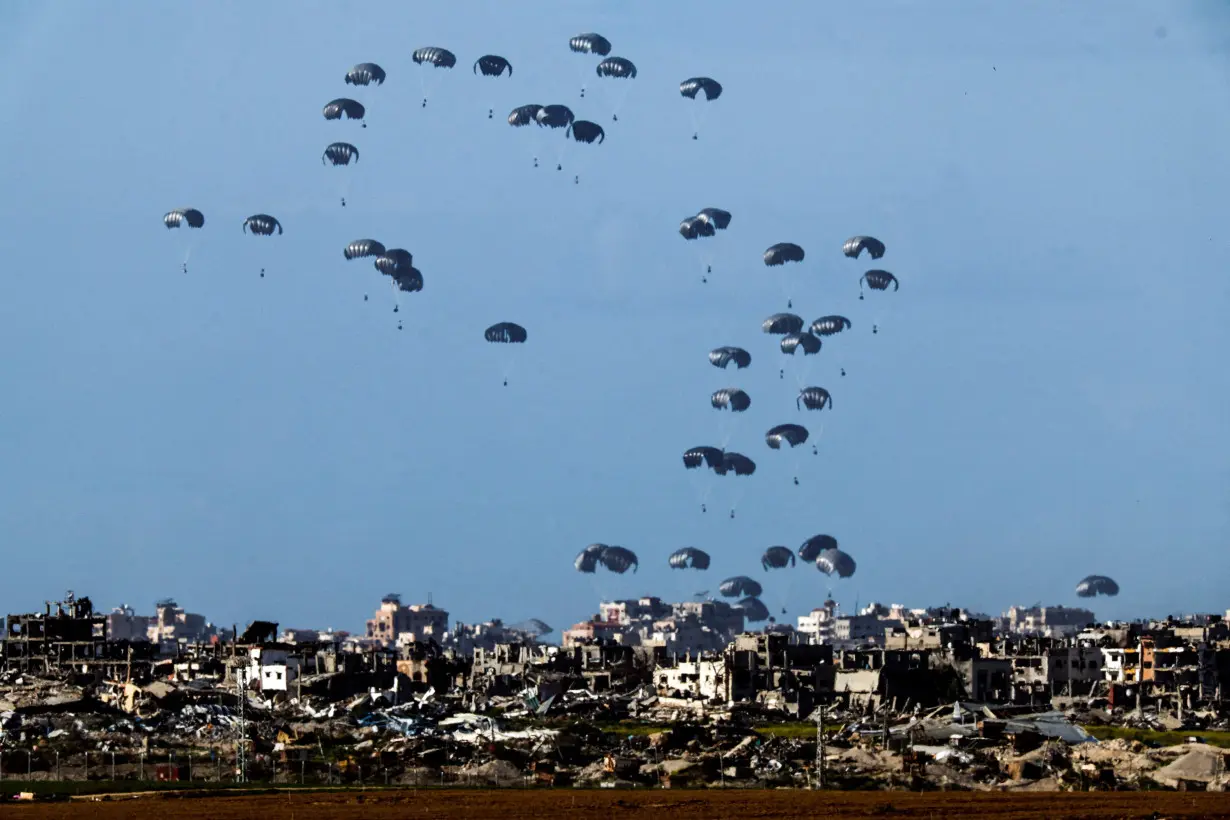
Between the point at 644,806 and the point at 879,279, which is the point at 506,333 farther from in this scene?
the point at 644,806

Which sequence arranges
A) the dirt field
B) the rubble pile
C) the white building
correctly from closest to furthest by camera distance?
the dirt field → the rubble pile → the white building

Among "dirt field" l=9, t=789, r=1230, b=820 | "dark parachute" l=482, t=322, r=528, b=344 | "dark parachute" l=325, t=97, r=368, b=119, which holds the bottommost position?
"dirt field" l=9, t=789, r=1230, b=820

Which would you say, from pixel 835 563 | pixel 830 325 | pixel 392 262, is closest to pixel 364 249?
pixel 392 262

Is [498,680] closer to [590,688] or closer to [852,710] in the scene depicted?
[590,688]

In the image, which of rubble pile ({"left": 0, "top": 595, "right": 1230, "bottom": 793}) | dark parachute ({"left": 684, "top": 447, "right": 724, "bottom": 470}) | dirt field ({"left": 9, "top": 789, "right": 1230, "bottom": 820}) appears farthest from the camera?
dark parachute ({"left": 684, "top": 447, "right": 724, "bottom": 470})

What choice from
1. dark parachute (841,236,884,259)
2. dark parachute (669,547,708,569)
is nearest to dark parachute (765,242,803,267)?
dark parachute (841,236,884,259)

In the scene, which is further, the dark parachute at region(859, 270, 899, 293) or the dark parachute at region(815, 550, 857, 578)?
the dark parachute at region(815, 550, 857, 578)

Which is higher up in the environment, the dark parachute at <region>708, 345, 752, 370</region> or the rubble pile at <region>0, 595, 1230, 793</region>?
the dark parachute at <region>708, 345, 752, 370</region>

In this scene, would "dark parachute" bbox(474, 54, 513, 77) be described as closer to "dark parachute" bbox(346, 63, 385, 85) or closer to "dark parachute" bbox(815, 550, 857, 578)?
"dark parachute" bbox(346, 63, 385, 85)
